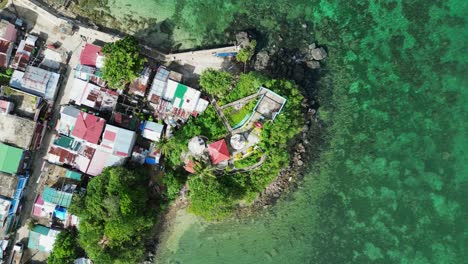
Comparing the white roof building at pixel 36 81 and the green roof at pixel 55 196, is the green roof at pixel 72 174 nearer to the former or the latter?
the green roof at pixel 55 196

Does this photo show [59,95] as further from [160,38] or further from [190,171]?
[190,171]

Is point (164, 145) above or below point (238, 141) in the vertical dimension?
below

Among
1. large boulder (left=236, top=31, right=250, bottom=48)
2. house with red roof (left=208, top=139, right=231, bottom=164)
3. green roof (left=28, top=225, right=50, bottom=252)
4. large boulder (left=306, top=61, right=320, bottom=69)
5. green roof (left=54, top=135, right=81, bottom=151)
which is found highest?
large boulder (left=306, top=61, right=320, bottom=69)

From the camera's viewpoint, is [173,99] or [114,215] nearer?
[114,215]

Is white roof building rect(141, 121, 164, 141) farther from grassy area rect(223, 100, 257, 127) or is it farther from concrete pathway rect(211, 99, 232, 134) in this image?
grassy area rect(223, 100, 257, 127)

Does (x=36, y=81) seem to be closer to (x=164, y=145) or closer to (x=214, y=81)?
(x=164, y=145)

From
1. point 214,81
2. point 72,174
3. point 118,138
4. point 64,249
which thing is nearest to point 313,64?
point 214,81

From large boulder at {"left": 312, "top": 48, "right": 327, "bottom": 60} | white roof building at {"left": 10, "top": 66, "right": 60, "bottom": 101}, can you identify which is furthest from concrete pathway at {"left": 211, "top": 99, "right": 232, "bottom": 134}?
white roof building at {"left": 10, "top": 66, "right": 60, "bottom": 101}

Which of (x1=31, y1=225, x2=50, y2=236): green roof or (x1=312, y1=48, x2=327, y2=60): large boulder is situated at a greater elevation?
(x1=312, y1=48, x2=327, y2=60): large boulder
